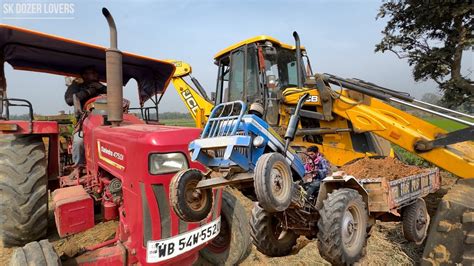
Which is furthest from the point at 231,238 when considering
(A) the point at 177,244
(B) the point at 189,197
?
(B) the point at 189,197

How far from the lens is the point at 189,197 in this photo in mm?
2490

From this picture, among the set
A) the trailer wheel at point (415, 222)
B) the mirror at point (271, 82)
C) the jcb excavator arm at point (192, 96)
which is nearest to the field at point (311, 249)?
the trailer wheel at point (415, 222)

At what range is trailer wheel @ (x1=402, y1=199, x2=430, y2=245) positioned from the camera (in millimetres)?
4082

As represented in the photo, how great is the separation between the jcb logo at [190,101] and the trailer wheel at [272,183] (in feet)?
22.2

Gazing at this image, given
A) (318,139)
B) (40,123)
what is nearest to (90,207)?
(40,123)

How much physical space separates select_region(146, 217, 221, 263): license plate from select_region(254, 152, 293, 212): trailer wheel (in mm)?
833

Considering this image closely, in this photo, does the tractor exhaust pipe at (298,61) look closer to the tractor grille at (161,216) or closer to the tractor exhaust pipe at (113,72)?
the tractor exhaust pipe at (113,72)

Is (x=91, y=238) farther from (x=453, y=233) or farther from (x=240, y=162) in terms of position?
(x=453, y=233)

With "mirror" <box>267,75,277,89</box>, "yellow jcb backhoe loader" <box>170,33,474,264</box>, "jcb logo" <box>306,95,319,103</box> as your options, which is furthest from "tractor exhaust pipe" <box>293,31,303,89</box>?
"jcb logo" <box>306,95,319,103</box>

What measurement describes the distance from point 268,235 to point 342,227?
37.3 inches

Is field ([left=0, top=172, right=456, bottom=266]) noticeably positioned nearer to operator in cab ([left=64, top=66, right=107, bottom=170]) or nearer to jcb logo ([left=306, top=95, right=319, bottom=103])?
operator in cab ([left=64, top=66, right=107, bottom=170])

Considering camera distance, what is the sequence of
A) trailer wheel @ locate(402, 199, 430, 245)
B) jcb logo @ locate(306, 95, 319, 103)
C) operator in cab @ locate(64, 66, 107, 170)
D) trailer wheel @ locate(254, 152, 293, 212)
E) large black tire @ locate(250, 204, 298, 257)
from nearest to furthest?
1. trailer wheel @ locate(254, 152, 293, 212)
2. large black tire @ locate(250, 204, 298, 257)
3. trailer wheel @ locate(402, 199, 430, 245)
4. operator in cab @ locate(64, 66, 107, 170)
5. jcb logo @ locate(306, 95, 319, 103)

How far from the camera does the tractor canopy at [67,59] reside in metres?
3.94

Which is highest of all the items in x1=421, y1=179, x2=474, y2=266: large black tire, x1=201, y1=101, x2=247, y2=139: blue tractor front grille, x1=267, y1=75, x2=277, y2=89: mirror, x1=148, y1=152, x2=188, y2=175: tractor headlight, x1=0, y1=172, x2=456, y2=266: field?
x1=267, y1=75, x2=277, y2=89: mirror
